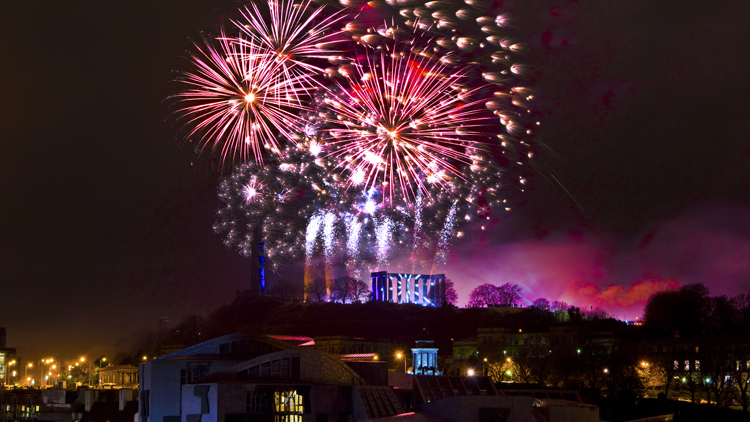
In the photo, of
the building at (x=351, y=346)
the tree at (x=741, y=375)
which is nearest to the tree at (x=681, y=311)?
the tree at (x=741, y=375)

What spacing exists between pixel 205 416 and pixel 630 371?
6356 centimetres

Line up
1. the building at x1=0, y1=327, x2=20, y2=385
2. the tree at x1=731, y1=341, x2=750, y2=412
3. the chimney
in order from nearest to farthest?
1. the tree at x1=731, y1=341, x2=750, y2=412
2. the chimney
3. the building at x1=0, y1=327, x2=20, y2=385

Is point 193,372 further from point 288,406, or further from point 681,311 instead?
point 681,311

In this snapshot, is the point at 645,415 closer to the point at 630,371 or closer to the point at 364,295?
the point at 630,371

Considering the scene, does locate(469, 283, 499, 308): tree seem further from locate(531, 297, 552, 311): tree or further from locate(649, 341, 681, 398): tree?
locate(649, 341, 681, 398): tree

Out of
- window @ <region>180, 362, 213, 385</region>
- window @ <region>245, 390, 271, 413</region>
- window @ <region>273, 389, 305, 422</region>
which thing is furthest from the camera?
window @ <region>180, 362, 213, 385</region>

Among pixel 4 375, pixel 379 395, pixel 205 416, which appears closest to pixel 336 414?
pixel 379 395

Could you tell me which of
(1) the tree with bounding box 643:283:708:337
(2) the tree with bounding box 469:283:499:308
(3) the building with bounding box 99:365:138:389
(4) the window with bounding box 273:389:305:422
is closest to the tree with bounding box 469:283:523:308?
(2) the tree with bounding box 469:283:499:308

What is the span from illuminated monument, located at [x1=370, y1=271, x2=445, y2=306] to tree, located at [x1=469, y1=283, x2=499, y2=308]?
1065 centimetres

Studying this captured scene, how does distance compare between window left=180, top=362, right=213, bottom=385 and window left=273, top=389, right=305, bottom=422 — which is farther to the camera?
window left=180, top=362, right=213, bottom=385

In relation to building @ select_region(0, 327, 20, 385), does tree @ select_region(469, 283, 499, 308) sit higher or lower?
higher

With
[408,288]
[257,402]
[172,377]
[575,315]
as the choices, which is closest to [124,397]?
[172,377]

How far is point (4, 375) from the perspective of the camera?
135000mm

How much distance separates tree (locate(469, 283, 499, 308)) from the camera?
573 feet
